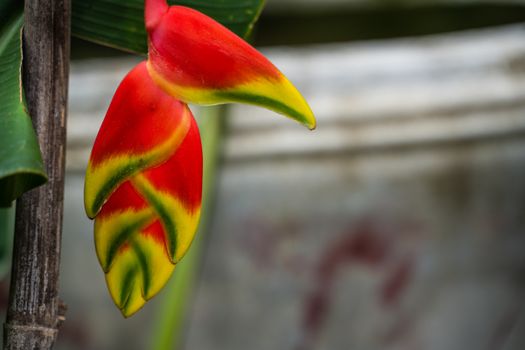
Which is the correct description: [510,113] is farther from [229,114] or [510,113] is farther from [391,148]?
[229,114]

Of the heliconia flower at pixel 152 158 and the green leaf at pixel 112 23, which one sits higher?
the green leaf at pixel 112 23

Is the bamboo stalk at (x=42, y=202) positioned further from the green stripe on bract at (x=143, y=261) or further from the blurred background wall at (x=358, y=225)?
the blurred background wall at (x=358, y=225)

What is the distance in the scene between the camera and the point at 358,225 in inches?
24.2

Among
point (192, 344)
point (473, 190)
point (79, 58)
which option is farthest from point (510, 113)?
point (79, 58)

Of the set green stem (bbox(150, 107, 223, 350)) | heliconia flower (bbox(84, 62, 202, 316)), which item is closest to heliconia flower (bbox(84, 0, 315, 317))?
heliconia flower (bbox(84, 62, 202, 316))

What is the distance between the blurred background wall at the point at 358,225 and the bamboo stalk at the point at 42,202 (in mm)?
404

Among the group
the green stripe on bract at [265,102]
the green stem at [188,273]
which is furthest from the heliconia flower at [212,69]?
the green stem at [188,273]

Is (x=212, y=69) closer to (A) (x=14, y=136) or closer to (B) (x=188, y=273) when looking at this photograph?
(A) (x=14, y=136)

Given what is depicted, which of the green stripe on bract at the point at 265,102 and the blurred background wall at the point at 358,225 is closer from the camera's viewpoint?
the green stripe on bract at the point at 265,102

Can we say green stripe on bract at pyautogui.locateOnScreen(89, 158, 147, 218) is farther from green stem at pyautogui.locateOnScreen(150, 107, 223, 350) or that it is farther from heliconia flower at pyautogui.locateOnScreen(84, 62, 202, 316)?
green stem at pyautogui.locateOnScreen(150, 107, 223, 350)

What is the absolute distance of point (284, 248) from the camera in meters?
0.61

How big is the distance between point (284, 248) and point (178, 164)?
43 centimetres

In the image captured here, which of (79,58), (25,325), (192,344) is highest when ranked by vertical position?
(79,58)

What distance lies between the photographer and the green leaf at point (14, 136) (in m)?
0.18
